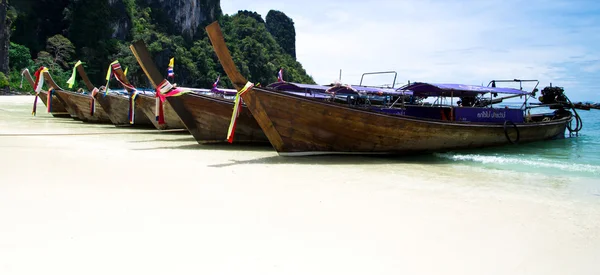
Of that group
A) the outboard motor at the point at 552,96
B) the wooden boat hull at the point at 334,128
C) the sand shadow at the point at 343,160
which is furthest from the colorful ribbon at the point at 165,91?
the outboard motor at the point at 552,96

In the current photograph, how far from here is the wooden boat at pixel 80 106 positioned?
50.8 ft

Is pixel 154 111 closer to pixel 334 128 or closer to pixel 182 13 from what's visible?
pixel 334 128

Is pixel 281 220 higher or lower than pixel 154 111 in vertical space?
lower

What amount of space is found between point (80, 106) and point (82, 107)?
0.15m

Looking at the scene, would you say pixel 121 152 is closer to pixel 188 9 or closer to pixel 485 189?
pixel 485 189

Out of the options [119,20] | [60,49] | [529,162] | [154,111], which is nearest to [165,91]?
[154,111]

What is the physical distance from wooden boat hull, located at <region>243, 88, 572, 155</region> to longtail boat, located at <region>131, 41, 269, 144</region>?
2.10 meters

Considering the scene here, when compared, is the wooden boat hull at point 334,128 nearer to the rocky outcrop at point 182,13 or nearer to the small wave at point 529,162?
the small wave at point 529,162

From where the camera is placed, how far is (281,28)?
125m

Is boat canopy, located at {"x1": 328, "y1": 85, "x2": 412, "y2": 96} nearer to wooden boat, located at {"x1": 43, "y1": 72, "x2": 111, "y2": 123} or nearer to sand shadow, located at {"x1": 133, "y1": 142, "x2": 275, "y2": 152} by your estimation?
sand shadow, located at {"x1": 133, "y1": 142, "x2": 275, "y2": 152}

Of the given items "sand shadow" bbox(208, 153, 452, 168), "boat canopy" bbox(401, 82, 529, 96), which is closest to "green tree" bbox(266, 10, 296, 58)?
"boat canopy" bbox(401, 82, 529, 96)

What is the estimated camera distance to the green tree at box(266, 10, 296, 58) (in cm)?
12388

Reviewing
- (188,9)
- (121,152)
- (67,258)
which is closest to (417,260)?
(67,258)

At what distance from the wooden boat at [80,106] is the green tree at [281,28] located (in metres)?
110
